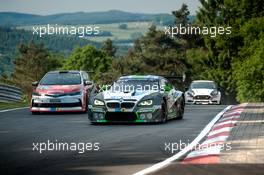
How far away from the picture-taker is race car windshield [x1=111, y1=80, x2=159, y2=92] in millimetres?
21688

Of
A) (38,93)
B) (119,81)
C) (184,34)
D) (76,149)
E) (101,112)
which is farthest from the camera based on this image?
(184,34)

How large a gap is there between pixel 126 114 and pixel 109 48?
524 feet

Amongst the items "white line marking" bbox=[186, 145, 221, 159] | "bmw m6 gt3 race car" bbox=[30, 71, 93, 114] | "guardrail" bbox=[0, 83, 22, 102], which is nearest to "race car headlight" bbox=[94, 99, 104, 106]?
"bmw m6 gt3 race car" bbox=[30, 71, 93, 114]

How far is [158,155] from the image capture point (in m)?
13.2

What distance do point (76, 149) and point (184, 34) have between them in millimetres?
95116

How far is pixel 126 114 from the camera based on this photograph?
20.7 meters

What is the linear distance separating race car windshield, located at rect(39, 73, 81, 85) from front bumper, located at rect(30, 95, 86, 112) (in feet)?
3.69

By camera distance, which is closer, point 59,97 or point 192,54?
point 59,97

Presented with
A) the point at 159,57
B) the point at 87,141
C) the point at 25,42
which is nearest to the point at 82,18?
the point at 25,42

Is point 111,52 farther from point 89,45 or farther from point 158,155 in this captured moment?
point 158,155

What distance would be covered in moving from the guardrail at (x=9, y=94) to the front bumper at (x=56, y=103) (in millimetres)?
7323

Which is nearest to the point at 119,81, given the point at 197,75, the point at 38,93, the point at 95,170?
the point at 38,93

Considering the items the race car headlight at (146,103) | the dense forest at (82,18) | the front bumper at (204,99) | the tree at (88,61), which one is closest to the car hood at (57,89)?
the race car headlight at (146,103)

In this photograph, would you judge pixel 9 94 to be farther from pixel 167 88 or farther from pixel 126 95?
pixel 126 95
